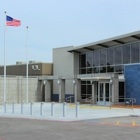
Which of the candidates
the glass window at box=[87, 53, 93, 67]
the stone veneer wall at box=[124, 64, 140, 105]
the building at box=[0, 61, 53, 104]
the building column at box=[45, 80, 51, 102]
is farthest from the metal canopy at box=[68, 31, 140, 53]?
the building at box=[0, 61, 53, 104]

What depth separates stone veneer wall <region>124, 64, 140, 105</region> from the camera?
29.2 m

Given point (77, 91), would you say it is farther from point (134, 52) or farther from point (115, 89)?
point (134, 52)

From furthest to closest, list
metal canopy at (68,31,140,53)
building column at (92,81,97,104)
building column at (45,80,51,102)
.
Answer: building column at (45,80,51,102) < building column at (92,81,97,104) < metal canopy at (68,31,140,53)

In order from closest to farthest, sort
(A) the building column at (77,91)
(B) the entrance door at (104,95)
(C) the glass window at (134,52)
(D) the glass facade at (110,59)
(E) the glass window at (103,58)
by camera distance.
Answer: (C) the glass window at (134,52)
(B) the entrance door at (104,95)
(D) the glass facade at (110,59)
(A) the building column at (77,91)
(E) the glass window at (103,58)

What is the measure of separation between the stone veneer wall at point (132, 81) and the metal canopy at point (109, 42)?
9.28ft

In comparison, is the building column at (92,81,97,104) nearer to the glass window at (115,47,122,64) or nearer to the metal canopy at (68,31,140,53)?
the glass window at (115,47,122,64)

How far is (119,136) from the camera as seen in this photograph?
36.4 feet

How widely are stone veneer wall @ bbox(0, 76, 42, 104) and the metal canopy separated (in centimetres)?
638

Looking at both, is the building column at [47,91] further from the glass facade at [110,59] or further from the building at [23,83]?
the glass facade at [110,59]

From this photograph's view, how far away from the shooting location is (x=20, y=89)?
1420 inches

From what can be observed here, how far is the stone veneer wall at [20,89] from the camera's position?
115 feet

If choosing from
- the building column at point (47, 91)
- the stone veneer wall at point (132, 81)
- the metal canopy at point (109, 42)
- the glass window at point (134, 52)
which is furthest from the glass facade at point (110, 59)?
the building column at point (47, 91)

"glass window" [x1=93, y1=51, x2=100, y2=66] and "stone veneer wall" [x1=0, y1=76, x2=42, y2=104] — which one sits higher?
"glass window" [x1=93, y1=51, x2=100, y2=66]

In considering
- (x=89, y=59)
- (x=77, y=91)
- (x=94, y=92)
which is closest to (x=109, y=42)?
(x=89, y=59)
